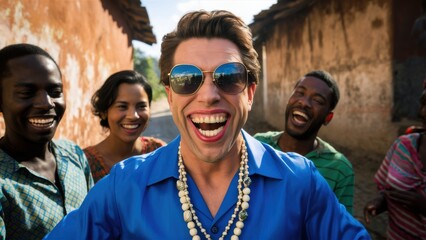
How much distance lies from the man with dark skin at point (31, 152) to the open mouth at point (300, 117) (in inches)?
70.7

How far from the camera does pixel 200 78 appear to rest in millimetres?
1549

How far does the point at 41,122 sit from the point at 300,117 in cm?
199

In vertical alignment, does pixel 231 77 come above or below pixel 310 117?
above

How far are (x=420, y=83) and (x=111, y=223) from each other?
7.31m

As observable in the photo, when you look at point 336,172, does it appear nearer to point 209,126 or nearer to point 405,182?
point 405,182

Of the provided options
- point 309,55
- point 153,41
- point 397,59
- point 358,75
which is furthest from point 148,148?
point 153,41

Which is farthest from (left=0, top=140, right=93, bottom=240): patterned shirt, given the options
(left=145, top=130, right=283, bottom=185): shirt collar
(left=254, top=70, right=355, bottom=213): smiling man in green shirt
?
(left=254, top=70, right=355, bottom=213): smiling man in green shirt

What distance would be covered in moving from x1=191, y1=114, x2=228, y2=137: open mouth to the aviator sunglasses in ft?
0.41

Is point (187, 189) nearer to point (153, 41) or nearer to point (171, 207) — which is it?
point (171, 207)

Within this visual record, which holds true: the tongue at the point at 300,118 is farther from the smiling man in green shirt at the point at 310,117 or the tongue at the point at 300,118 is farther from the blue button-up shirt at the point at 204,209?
the blue button-up shirt at the point at 204,209

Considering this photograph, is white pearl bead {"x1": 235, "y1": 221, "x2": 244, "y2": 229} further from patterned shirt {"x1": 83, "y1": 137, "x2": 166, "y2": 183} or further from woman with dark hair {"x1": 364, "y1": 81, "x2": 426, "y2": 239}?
patterned shirt {"x1": 83, "y1": 137, "x2": 166, "y2": 183}

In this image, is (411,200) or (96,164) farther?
(96,164)

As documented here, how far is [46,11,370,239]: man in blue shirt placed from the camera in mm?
1477

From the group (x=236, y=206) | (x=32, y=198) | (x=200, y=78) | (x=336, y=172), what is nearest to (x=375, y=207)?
(x=336, y=172)
